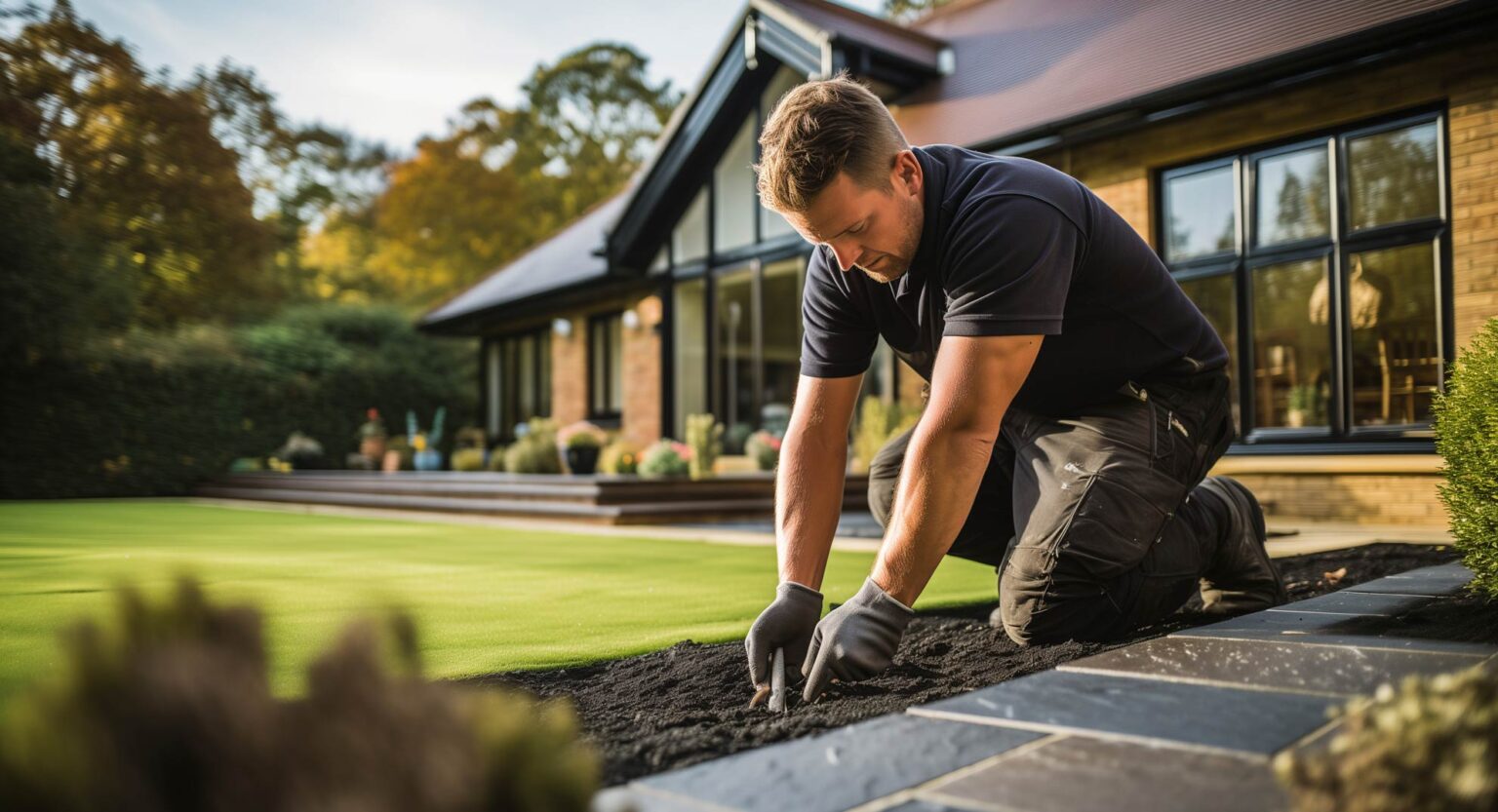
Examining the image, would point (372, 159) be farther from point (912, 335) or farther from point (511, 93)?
point (912, 335)

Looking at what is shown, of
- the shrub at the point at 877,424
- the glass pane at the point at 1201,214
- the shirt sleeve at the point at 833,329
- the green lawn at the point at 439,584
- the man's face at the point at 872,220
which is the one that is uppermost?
the glass pane at the point at 1201,214

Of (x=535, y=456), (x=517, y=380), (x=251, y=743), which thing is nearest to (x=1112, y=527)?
(x=251, y=743)

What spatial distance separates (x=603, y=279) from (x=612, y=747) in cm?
1227

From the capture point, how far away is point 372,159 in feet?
102

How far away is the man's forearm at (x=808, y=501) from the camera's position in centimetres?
229

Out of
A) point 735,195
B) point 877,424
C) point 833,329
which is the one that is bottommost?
point 877,424

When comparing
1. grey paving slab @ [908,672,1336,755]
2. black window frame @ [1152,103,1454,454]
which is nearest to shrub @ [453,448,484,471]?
black window frame @ [1152,103,1454,454]

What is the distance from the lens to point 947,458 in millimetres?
1982

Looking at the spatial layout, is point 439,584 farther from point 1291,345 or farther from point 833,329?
point 1291,345

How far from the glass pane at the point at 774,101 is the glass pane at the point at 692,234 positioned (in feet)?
3.30

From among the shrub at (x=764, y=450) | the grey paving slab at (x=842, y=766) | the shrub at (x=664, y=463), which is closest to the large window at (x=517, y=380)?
the shrub at (x=764, y=450)

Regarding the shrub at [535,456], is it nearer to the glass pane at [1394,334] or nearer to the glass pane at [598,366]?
the glass pane at [598,366]

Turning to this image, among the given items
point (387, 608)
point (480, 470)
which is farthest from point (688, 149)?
point (387, 608)

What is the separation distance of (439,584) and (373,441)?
12.7 m
